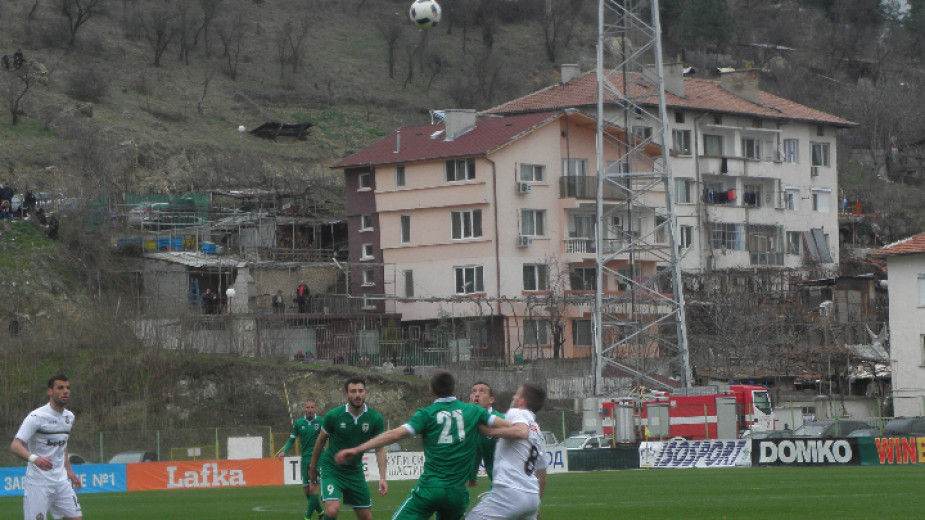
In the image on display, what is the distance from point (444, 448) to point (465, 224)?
5879 cm

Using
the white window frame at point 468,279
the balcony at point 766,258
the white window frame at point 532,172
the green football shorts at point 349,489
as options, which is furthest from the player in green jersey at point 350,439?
the balcony at point 766,258

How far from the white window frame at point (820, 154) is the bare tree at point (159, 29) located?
46.5 m

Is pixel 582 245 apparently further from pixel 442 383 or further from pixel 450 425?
pixel 442 383

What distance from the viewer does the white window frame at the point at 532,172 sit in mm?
72312

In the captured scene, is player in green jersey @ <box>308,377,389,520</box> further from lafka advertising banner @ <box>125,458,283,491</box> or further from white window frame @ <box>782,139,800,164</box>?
white window frame @ <box>782,139,800,164</box>

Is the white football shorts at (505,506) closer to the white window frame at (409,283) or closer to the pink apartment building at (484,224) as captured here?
the pink apartment building at (484,224)

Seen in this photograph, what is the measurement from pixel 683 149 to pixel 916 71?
56.1 m

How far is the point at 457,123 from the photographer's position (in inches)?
2916

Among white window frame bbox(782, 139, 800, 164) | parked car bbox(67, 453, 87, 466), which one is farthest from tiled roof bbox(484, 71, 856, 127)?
parked car bbox(67, 453, 87, 466)

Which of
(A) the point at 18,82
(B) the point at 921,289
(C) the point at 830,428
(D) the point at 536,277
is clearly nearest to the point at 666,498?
(C) the point at 830,428

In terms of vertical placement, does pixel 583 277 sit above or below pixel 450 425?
above

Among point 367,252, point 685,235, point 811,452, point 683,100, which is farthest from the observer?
point 683,100

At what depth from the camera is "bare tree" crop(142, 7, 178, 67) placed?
104 metres

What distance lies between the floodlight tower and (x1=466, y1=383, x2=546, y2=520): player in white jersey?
122 feet
